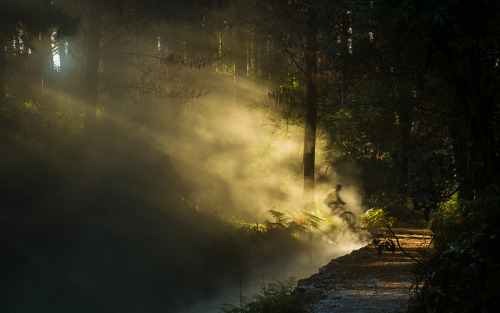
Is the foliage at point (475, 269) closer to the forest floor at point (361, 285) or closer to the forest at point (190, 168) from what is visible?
the forest at point (190, 168)

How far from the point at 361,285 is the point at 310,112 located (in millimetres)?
10332

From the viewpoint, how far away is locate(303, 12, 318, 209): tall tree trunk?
54.7ft

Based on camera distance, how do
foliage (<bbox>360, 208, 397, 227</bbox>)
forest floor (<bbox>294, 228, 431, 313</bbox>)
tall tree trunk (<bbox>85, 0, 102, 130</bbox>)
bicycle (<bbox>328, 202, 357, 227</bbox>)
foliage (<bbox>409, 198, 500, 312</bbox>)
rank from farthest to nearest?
1. foliage (<bbox>360, 208, 397, 227</bbox>)
2. tall tree trunk (<bbox>85, 0, 102, 130</bbox>)
3. bicycle (<bbox>328, 202, 357, 227</bbox>)
4. forest floor (<bbox>294, 228, 431, 313</bbox>)
5. foliage (<bbox>409, 198, 500, 312</bbox>)

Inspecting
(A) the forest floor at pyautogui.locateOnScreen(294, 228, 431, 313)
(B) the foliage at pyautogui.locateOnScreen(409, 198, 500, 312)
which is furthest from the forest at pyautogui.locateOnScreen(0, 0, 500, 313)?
(A) the forest floor at pyautogui.locateOnScreen(294, 228, 431, 313)

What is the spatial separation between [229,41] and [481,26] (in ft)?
103

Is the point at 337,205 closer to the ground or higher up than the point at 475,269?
higher up

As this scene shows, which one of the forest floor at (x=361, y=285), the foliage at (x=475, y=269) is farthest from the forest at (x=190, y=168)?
the forest floor at (x=361, y=285)

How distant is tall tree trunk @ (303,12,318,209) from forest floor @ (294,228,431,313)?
685 centimetres

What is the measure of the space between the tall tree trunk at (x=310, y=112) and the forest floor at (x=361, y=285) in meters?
6.85

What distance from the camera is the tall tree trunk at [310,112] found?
1667 centimetres

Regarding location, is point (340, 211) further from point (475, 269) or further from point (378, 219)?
point (475, 269)

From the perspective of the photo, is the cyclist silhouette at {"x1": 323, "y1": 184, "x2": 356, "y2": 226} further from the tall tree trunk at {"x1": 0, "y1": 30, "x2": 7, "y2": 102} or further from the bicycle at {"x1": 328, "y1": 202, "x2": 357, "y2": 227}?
the tall tree trunk at {"x1": 0, "y1": 30, "x2": 7, "y2": 102}

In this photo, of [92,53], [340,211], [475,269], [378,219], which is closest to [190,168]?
[92,53]

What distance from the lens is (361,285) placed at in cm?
902
